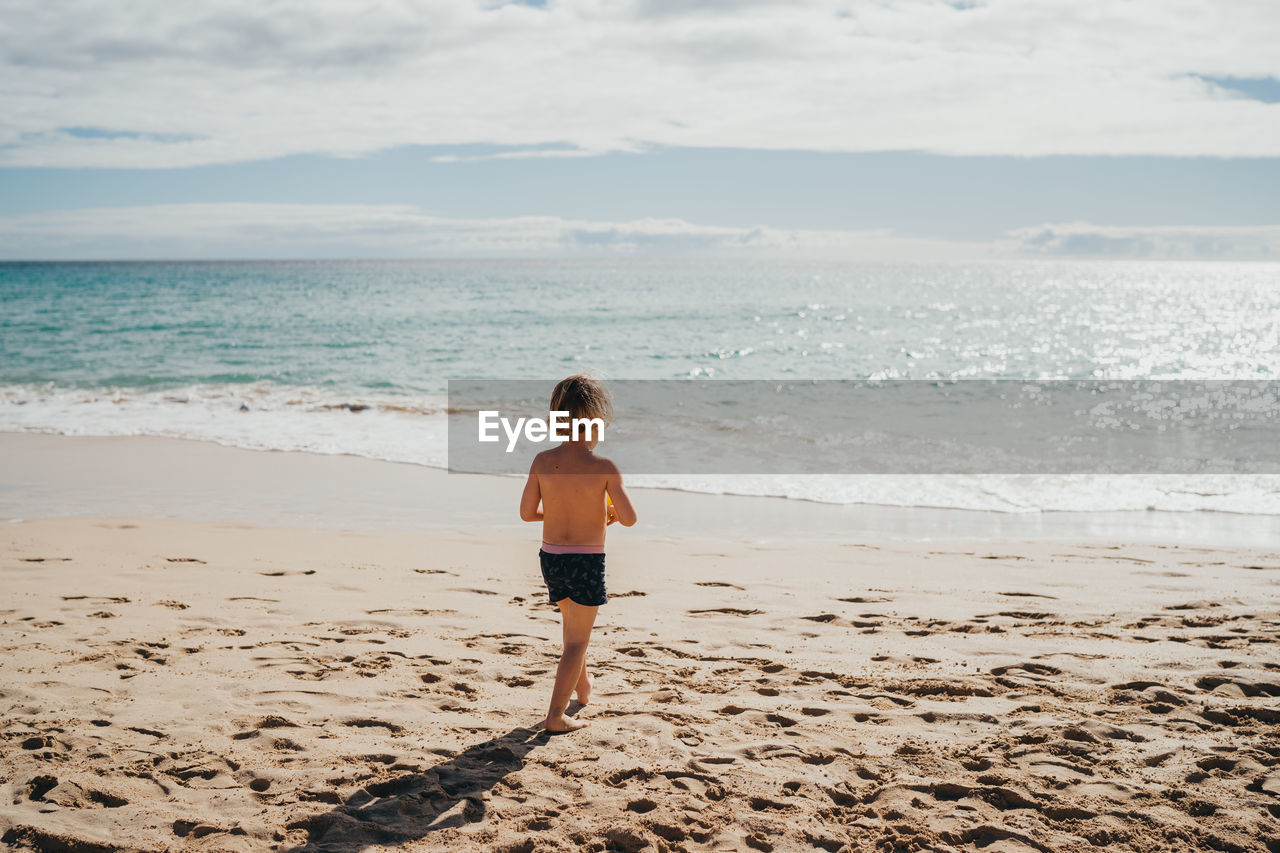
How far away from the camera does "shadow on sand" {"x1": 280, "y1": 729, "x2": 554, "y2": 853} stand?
3.00 meters

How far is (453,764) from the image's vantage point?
353 cm

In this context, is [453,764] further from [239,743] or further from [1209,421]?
[1209,421]

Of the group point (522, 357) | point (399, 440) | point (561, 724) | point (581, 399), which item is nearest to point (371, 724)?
point (561, 724)

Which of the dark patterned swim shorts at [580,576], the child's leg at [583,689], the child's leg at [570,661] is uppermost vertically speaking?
the dark patterned swim shorts at [580,576]

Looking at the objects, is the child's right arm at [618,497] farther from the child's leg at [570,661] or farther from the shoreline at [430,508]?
the shoreline at [430,508]

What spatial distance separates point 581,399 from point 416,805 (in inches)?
68.8

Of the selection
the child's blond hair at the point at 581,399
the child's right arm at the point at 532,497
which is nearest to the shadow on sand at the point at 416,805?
the child's right arm at the point at 532,497

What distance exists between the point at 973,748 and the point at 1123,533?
5797mm

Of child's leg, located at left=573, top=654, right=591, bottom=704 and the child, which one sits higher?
the child

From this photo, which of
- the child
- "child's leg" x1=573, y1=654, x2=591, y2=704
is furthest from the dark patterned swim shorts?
"child's leg" x1=573, y1=654, x2=591, y2=704

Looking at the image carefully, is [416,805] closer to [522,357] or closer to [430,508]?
[430,508]

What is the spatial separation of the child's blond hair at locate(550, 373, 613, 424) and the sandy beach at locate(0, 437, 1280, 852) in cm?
146

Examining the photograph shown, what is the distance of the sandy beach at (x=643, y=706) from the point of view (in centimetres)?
312

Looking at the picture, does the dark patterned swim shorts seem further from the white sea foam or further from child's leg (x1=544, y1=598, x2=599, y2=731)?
the white sea foam
